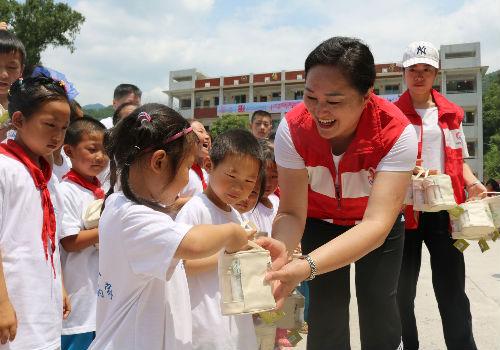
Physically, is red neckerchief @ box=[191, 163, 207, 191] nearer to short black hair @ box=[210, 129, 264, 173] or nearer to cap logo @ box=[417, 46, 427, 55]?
short black hair @ box=[210, 129, 264, 173]

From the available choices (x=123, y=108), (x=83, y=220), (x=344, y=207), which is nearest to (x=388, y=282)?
(x=344, y=207)

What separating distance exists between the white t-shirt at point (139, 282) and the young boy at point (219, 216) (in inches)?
10.4

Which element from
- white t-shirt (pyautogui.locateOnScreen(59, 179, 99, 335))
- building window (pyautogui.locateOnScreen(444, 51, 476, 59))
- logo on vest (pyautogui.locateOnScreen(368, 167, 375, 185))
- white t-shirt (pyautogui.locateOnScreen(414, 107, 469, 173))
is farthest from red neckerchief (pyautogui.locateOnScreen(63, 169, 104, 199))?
building window (pyautogui.locateOnScreen(444, 51, 476, 59))

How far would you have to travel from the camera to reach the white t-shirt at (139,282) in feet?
4.60

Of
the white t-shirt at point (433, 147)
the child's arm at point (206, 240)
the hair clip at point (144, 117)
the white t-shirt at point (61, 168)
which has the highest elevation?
the white t-shirt at point (433, 147)

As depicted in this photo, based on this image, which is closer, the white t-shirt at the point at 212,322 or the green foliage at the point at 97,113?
the white t-shirt at the point at 212,322

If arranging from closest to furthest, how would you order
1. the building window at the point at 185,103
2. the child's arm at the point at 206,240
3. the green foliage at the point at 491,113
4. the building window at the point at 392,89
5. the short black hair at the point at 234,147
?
the child's arm at the point at 206,240, the short black hair at the point at 234,147, the building window at the point at 392,89, the green foliage at the point at 491,113, the building window at the point at 185,103

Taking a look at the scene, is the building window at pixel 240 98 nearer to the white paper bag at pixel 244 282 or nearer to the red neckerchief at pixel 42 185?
the red neckerchief at pixel 42 185

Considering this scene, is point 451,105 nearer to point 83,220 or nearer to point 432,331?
point 432,331

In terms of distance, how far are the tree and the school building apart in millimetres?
16879

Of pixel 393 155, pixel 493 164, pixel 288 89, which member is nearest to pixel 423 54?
pixel 393 155

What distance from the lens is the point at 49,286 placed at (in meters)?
1.97

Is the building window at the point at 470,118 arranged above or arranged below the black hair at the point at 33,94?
above

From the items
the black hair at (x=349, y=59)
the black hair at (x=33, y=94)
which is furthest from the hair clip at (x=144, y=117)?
the black hair at (x=349, y=59)
